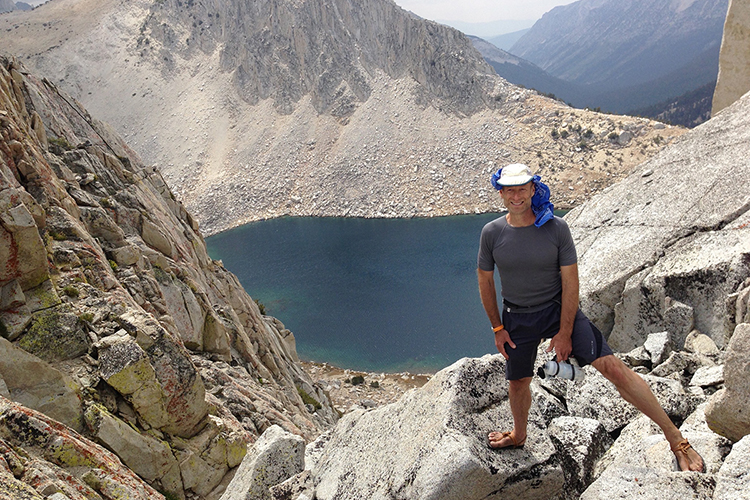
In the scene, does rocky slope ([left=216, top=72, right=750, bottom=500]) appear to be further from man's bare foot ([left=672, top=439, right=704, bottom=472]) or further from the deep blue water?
the deep blue water

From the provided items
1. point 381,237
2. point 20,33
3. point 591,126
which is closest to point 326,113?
point 381,237

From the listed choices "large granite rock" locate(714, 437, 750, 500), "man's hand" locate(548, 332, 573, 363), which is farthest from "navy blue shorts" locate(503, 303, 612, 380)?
"large granite rock" locate(714, 437, 750, 500)

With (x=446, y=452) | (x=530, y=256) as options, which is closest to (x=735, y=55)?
(x=530, y=256)

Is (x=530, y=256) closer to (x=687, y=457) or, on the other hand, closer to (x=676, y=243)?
(x=687, y=457)

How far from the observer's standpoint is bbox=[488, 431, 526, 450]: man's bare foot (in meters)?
5.64

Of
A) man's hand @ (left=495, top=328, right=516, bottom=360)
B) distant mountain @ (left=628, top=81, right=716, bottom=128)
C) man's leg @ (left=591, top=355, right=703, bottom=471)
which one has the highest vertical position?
man's hand @ (left=495, top=328, right=516, bottom=360)

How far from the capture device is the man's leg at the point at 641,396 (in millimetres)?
4984

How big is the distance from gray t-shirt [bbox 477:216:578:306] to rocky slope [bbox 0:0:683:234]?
67.8 metres

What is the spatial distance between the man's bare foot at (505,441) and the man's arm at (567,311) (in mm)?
1114

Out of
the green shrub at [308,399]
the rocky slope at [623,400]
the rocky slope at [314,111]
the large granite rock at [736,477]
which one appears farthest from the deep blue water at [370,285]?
the large granite rock at [736,477]

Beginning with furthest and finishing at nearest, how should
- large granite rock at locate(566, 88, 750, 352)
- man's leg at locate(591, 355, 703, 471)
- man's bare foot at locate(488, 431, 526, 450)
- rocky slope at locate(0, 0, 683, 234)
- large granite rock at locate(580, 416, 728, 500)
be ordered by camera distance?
rocky slope at locate(0, 0, 683, 234)
large granite rock at locate(566, 88, 750, 352)
man's bare foot at locate(488, 431, 526, 450)
man's leg at locate(591, 355, 703, 471)
large granite rock at locate(580, 416, 728, 500)

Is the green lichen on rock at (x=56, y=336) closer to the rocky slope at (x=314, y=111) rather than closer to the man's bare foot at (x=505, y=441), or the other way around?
the man's bare foot at (x=505, y=441)

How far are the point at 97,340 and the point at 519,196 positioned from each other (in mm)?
9672

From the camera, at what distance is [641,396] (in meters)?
5.24
